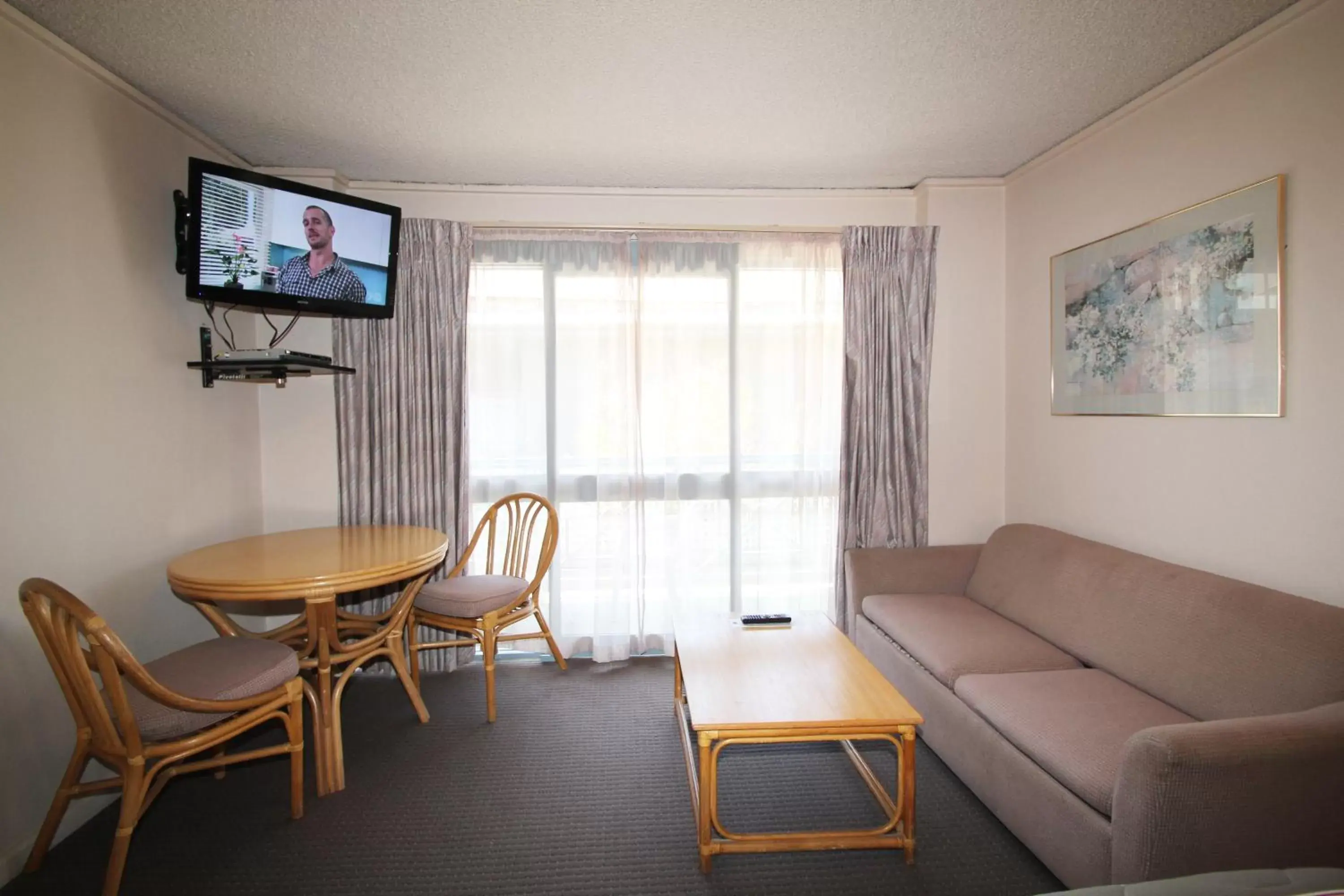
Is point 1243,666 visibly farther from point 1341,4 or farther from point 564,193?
point 564,193

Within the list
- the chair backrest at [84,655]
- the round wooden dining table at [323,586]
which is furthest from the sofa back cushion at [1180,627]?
the chair backrest at [84,655]

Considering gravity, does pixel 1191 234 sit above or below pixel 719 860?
above

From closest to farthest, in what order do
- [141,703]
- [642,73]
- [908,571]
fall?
[141,703]
[642,73]
[908,571]

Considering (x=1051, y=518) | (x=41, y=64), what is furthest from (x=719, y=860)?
(x=41, y=64)

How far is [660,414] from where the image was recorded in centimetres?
347

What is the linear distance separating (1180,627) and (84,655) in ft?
11.1

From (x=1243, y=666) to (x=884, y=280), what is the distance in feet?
7.66

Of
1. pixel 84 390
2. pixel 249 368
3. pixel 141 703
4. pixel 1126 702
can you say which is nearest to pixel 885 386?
pixel 1126 702

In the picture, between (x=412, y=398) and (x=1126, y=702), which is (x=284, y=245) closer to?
(x=412, y=398)

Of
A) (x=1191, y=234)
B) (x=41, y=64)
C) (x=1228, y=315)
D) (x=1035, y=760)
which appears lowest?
(x=1035, y=760)

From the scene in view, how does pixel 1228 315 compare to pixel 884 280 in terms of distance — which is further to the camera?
pixel 884 280

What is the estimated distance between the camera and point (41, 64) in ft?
6.61

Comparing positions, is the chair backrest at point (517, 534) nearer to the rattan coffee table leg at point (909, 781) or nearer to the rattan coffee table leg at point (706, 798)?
the rattan coffee table leg at point (706, 798)

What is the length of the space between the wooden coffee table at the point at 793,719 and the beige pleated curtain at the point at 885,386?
123 centimetres
